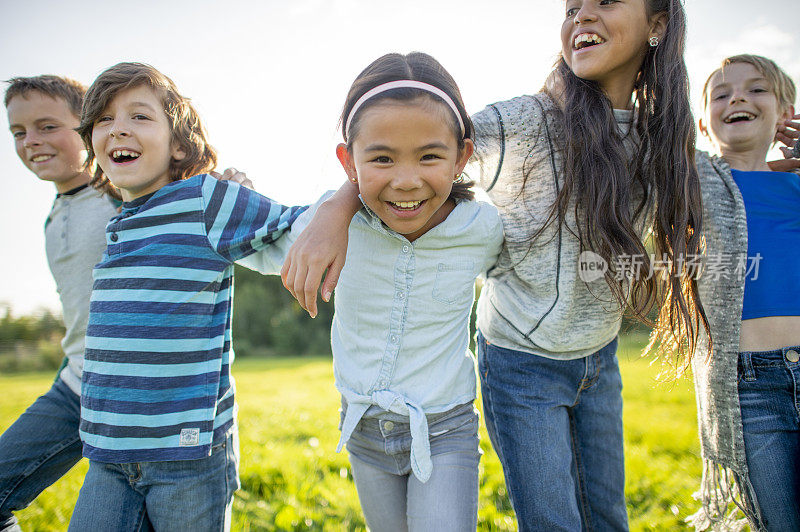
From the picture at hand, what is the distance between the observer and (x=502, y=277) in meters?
2.17

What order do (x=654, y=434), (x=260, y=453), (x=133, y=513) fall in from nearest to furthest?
(x=133, y=513), (x=260, y=453), (x=654, y=434)

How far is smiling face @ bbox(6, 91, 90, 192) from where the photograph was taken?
2568 millimetres

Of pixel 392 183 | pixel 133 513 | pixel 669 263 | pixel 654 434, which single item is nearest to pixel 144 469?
pixel 133 513

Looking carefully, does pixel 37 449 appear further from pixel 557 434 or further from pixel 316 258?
pixel 557 434

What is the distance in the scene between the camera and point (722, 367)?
2.21 m

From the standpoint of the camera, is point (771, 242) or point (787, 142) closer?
point (771, 242)

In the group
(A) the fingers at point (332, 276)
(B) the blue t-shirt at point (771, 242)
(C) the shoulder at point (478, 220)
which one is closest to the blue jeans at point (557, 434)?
(C) the shoulder at point (478, 220)

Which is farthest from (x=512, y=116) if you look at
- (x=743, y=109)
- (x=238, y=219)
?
(x=743, y=109)

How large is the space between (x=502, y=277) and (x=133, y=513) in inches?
62.1

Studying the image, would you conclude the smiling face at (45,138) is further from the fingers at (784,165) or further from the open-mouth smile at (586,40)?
the fingers at (784,165)

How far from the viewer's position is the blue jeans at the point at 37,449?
2.20 m

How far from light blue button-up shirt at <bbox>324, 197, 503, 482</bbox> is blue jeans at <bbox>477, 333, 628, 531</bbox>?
185 mm

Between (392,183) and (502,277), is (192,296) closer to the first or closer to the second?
(392,183)

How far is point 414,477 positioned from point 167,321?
1.03m
